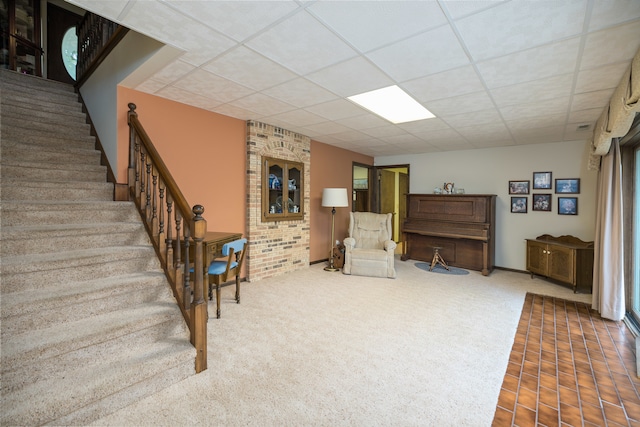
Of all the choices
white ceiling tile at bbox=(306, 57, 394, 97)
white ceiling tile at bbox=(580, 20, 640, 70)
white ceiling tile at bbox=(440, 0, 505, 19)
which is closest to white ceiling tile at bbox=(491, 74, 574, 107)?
white ceiling tile at bbox=(580, 20, 640, 70)

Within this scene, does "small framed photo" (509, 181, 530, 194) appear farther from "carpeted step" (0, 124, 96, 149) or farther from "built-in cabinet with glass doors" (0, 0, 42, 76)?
"built-in cabinet with glass doors" (0, 0, 42, 76)

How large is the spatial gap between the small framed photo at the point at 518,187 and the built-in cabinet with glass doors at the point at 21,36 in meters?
Answer: 9.15

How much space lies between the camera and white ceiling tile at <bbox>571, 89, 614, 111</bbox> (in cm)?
279

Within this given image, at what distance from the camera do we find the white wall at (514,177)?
4.64m

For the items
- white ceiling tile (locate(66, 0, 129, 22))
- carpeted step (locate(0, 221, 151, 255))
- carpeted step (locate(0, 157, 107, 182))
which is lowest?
carpeted step (locate(0, 221, 151, 255))

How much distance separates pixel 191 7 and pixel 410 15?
1372 mm

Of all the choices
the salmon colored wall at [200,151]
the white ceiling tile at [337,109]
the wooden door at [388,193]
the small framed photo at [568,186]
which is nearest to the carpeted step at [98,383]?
the salmon colored wall at [200,151]

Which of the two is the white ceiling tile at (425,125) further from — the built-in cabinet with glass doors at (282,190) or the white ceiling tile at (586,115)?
the built-in cabinet with glass doors at (282,190)

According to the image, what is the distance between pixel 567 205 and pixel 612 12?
4.13 m

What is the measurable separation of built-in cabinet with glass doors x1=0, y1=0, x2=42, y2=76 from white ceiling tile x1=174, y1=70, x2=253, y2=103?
14.3 feet

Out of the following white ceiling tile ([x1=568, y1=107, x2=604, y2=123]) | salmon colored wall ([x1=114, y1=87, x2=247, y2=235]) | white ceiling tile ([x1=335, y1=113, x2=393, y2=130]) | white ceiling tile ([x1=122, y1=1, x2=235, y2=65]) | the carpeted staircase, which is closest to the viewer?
the carpeted staircase

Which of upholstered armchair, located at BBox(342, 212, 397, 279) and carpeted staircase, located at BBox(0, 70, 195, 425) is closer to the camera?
carpeted staircase, located at BBox(0, 70, 195, 425)

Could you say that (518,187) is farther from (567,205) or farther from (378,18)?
(378,18)

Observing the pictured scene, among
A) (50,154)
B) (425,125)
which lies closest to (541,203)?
(425,125)
